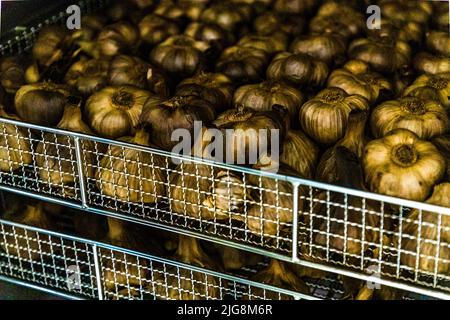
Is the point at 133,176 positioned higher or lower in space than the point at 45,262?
higher

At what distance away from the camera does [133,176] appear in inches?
64.1

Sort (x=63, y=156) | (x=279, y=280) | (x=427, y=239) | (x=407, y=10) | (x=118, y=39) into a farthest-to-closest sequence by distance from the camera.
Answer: (x=407, y=10) < (x=118, y=39) < (x=63, y=156) < (x=279, y=280) < (x=427, y=239)

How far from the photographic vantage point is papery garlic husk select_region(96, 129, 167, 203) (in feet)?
5.38

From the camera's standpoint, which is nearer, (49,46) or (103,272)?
(103,272)

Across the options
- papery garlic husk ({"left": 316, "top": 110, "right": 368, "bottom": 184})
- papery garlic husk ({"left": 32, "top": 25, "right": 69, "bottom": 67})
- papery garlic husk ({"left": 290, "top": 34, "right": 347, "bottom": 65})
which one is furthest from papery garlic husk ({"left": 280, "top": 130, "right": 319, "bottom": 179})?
papery garlic husk ({"left": 32, "top": 25, "right": 69, "bottom": 67})

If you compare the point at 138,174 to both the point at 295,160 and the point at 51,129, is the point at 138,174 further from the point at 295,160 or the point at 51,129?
the point at 295,160

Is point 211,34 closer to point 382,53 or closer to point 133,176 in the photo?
point 382,53

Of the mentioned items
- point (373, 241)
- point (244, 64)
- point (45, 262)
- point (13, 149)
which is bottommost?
point (45, 262)

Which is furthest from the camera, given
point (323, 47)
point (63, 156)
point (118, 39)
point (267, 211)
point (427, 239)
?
point (118, 39)

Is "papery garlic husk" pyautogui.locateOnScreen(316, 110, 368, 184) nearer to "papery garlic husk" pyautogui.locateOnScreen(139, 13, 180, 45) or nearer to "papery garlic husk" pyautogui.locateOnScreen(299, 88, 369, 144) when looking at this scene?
"papery garlic husk" pyautogui.locateOnScreen(299, 88, 369, 144)

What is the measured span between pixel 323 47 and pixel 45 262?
91 centimetres

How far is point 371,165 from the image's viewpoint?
5.10 feet

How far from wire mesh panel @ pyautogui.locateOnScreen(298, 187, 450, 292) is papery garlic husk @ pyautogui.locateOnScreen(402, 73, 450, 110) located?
37 cm

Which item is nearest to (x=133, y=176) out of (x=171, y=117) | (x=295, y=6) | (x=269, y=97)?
(x=171, y=117)
